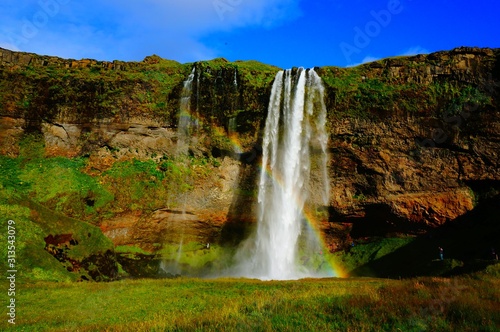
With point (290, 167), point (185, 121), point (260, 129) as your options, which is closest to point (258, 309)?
point (290, 167)

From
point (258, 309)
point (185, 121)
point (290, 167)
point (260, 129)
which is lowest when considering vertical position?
point (258, 309)

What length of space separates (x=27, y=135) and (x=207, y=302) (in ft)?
121

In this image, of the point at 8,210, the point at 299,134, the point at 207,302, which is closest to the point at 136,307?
the point at 207,302

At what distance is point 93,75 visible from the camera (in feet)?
146

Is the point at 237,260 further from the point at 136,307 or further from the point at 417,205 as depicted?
the point at 136,307

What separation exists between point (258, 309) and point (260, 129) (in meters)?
30.0

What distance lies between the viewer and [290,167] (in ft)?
127

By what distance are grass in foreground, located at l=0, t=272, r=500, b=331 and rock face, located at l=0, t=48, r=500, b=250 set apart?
21.3 m

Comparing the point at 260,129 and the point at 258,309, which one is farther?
the point at 260,129

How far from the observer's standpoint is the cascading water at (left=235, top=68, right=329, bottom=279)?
37.8m

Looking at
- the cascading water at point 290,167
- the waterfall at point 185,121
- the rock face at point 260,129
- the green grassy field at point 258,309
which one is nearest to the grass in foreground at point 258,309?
the green grassy field at point 258,309

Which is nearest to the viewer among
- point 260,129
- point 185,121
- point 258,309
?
point 258,309

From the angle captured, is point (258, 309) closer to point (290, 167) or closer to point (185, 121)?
point (290, 167)

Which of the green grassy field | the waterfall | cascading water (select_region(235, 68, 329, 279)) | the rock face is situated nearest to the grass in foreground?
the green grassy field
